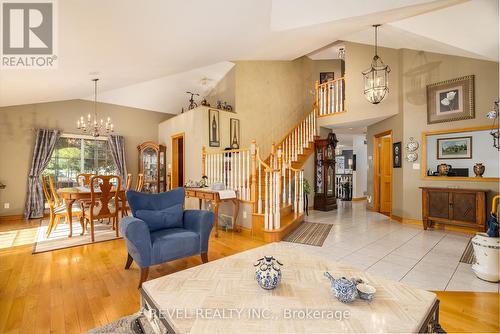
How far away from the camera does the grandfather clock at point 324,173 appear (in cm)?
680

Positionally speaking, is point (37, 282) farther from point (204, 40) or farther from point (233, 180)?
point (204, 40)

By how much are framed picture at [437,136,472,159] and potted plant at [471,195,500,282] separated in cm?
247

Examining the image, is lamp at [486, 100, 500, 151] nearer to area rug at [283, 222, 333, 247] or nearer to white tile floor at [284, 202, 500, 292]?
white tile floor at [284, 202, 500, 292]

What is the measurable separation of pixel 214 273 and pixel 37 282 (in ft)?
7.55

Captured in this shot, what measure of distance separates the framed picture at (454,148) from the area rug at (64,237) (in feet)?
21.6

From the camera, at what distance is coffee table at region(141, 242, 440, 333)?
1.13m

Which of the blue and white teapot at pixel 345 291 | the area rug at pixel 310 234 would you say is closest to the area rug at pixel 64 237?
the area rug at pixel 310 234

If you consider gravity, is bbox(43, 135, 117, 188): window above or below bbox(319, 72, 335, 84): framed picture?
below

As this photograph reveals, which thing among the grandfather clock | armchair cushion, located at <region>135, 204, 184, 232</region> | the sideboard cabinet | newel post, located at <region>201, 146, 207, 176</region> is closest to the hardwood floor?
armchair cushion, located at <region>135, 204, 184, 232</region>

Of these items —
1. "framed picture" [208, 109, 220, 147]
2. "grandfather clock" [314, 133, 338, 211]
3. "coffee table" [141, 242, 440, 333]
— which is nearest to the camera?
"coffee table" [141, 242, 440, 333]

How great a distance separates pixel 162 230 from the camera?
286 centimetres

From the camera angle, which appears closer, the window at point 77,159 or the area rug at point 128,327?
the area rug at point 128,327

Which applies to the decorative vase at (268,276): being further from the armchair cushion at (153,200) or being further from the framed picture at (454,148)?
the framed picture at (454,148)

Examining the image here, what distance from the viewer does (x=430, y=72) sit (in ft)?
16.3
